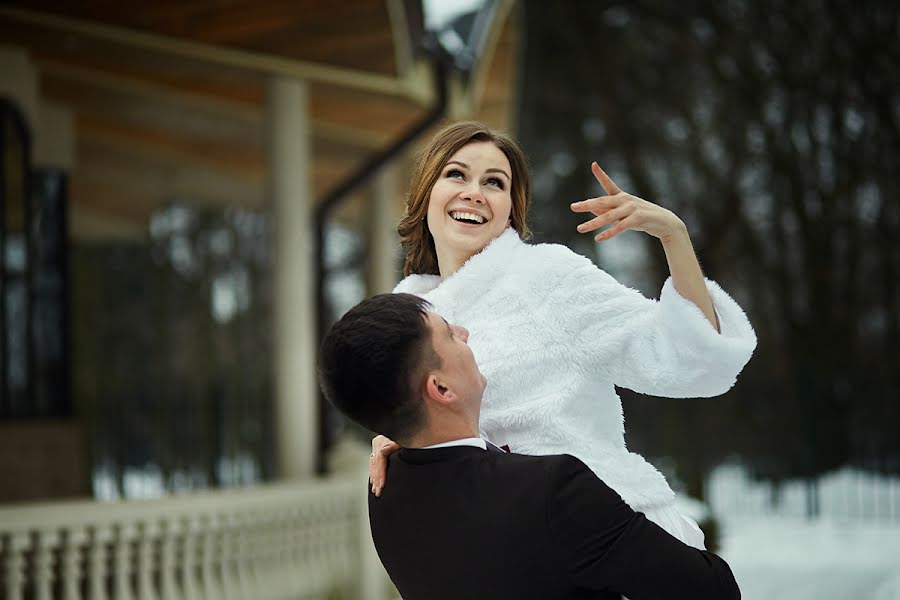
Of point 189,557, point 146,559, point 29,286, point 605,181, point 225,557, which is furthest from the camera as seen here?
point 29,286

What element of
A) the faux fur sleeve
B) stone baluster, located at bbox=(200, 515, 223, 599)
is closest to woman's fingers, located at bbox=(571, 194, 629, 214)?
the faux fur sleeve

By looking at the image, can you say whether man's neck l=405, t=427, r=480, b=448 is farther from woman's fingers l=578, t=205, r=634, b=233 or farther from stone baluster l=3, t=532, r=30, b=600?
stone baluster l=3, t=532, r=30, b=600

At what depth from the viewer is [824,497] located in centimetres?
1199

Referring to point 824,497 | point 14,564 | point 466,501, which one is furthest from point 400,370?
point 824,497

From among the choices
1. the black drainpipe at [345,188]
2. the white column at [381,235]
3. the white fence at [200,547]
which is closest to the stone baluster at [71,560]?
the white fence at [200,547]

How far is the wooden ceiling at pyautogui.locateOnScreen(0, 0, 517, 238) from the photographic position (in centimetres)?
593

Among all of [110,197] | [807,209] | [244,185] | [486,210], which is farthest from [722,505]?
[486,210]

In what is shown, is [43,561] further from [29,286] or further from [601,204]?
[29,286]

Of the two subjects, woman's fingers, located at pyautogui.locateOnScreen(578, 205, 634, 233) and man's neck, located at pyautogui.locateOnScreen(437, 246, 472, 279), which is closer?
woman's fingers, located at pyautogui.locateOnScreen(578, 205, 634, 233)

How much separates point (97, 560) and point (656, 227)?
11.2 ft

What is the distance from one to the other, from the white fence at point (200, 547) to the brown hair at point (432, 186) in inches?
106

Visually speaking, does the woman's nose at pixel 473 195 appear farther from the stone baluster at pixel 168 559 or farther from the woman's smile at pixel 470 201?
the stone baluster at pixel 168 559

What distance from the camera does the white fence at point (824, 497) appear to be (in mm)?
11445

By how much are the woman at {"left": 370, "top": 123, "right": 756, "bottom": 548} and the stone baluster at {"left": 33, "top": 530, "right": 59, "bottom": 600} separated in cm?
280
